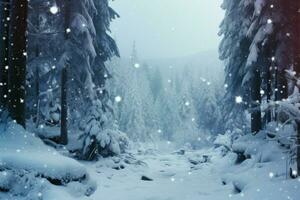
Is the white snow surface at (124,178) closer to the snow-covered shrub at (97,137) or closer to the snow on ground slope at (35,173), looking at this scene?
the snow on ground slope at (35,173)

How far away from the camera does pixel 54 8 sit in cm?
2170

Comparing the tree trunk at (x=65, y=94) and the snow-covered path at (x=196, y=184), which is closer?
the snow-covered path at (x=196, y=184)

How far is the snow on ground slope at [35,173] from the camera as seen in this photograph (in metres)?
8.03

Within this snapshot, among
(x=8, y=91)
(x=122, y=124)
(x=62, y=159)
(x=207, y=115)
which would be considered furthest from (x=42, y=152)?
(x=122, y=124)

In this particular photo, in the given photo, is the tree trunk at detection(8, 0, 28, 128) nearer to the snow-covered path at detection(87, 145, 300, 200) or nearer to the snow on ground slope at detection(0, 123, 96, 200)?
the snow on ground slope at detection(0, 123, 96, 200)

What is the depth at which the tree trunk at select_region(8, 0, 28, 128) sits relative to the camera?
10422 millimetres

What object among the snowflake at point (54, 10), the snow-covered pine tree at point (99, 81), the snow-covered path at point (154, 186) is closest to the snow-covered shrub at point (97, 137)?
the snow-covered pine tree at point (99, 81)

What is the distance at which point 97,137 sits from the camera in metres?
22.3

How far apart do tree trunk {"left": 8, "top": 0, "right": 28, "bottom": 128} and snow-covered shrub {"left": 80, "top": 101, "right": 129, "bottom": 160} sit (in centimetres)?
1167

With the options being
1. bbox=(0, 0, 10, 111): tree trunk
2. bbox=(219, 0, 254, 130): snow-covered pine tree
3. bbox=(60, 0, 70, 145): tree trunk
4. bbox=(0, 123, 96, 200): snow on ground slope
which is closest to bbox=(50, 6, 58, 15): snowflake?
bbox=(60, 0, 70, 145): tree trunk

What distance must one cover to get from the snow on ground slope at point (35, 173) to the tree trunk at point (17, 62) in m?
0.78

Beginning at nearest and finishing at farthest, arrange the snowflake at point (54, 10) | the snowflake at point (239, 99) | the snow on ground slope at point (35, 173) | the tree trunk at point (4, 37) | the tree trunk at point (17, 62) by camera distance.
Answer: the snow on ground slope at point (35, 173), the tree trunk at point (17, 62), the tree trunk at point (4, 37), the snowflake at point (54, 10), the snowflake at point (239, 99)

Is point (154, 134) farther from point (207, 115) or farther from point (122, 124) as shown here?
point (207, 115)

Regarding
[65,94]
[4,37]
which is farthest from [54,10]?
[4,37]
